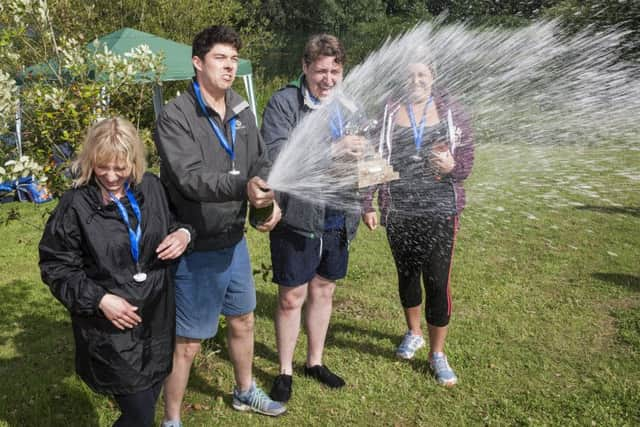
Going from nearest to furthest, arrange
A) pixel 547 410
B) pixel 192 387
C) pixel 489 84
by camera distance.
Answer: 1. pixel 547 410
2. pixel 192 387
3. pixel 489 84

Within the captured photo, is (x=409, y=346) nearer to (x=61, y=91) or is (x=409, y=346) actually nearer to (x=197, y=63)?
(x=197, y=63)

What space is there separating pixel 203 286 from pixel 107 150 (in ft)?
3.13

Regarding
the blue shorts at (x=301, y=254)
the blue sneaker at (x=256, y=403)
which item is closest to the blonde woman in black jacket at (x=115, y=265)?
the blue shorts at (x=301, y=254)

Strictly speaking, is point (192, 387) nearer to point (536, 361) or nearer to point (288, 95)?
point (288, 95)

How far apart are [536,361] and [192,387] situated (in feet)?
8.66

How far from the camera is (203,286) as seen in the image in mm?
3180

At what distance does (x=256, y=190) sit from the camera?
2.69 meters

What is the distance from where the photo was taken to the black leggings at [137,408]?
2.71 metres

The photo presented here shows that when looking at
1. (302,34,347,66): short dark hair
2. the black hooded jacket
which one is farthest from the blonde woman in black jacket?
(302,34,347,66): short dark hair

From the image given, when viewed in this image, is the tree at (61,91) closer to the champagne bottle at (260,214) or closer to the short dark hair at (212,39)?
the short dark hair at (212,39)

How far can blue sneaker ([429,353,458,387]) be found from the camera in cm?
410

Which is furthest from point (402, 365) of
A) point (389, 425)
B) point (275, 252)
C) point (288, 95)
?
point (288, 95)

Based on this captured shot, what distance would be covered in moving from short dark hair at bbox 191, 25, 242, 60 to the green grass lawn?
221 cm

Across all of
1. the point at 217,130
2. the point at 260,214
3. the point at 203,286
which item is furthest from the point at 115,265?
the point at 217,130
